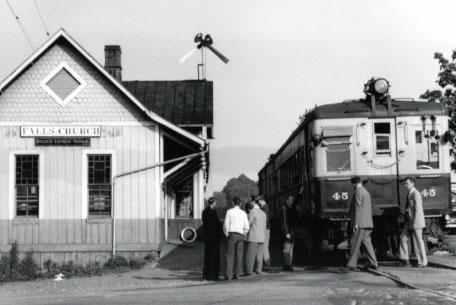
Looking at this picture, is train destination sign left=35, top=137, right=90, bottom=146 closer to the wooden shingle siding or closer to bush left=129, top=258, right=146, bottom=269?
the wooden shingle siding

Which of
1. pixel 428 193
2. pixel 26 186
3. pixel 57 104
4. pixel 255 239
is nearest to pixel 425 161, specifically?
pixel 428 193

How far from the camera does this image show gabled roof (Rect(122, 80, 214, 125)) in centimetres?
2784

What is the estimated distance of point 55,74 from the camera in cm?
2233

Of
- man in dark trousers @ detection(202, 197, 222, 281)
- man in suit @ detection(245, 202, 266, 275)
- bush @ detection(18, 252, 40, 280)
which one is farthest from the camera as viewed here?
bush @ detection(18, 252, 40, 280)

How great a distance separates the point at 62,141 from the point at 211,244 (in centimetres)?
783

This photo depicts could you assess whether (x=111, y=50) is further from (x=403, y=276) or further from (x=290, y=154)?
(x=403, y=276)

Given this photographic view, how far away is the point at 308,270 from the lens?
16578 mm

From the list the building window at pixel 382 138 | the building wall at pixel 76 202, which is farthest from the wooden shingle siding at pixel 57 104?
the building window at pixel 382 138

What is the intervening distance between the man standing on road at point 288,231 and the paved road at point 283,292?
2.24ft

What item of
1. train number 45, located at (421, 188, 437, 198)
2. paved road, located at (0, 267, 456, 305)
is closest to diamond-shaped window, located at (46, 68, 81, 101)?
paved road, located at (0, 267, 456, 305)

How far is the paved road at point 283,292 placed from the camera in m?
10.8

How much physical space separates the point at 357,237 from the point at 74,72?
10.7 meters

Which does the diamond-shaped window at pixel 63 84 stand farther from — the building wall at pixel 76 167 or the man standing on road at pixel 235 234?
the man standing on road at pixel 235 234

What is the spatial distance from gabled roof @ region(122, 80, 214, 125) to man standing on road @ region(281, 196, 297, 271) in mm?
10245
